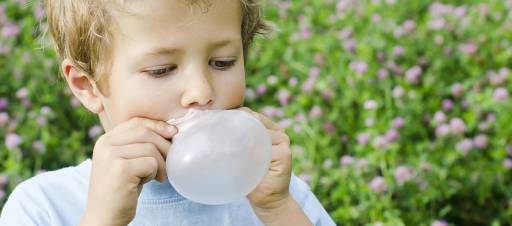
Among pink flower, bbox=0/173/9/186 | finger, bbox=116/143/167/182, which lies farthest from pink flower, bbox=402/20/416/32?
finger, bbox=116/143/167/182

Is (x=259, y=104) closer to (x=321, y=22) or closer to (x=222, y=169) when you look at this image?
(x=321, y=22)

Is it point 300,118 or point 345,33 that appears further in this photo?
point 345,33

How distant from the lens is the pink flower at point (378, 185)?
257 centimetres

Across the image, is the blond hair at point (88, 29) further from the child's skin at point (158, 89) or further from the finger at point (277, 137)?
the finger at point (277, 137)

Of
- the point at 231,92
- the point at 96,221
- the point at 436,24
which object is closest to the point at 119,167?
the point at 96,221

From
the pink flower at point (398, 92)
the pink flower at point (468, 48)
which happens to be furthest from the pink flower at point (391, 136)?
the pink flower at point (468, 48)

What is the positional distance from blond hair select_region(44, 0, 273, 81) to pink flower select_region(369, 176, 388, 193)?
0.97 metres

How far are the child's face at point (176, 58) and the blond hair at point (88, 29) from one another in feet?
0.13

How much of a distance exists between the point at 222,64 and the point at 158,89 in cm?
11

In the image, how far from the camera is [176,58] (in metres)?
1.39

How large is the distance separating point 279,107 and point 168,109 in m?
1.94

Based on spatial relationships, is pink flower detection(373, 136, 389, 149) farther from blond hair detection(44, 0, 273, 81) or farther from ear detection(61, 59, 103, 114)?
ear detection(61, 59, 103, 114)

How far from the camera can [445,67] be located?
3.32 metres

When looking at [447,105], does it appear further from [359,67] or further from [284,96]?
[284,96]
